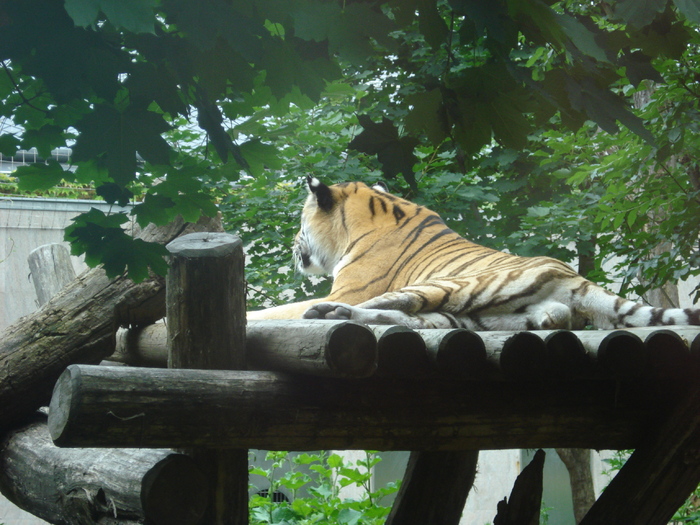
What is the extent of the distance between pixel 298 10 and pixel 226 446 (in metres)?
1.08

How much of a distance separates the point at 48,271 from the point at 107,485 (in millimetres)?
2531

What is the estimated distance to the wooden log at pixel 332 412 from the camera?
4.88 ft

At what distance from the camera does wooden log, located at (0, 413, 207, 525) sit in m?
1.79

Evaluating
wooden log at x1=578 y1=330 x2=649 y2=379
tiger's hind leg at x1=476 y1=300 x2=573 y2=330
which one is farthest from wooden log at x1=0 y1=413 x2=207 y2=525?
tiger's hind leg at x1=476 y1=300 x2=573 y2=330

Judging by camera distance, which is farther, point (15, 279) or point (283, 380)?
point (15, 279)

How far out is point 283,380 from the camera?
1771 mm

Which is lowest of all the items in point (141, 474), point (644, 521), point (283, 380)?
point (644, 521)

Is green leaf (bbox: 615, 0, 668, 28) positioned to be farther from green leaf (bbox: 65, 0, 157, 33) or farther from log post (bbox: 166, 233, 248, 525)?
log post (bbox: 166, 233, 248, 525)

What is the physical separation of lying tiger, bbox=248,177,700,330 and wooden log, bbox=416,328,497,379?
1.65 ft

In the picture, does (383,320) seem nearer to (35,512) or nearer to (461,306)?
(461,306)

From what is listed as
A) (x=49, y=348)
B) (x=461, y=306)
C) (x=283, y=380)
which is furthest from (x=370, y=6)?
(x=49, y=348)

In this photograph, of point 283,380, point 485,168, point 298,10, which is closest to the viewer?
point 298,10

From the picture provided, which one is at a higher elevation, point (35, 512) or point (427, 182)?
point (427, 182)

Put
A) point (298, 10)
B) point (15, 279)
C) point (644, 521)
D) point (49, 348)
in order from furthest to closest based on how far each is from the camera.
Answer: point (15, 279) → point (49, 348) → point (644, 521) → point (298, 10)
